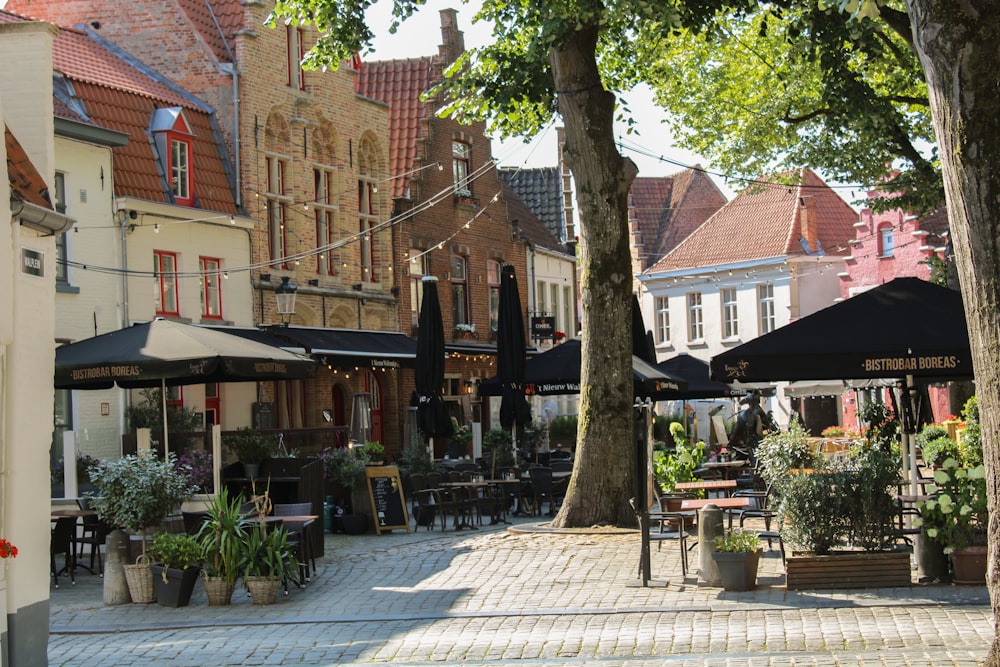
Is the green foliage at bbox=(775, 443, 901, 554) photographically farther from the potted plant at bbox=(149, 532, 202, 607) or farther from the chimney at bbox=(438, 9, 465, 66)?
the chimney at bbox=(438, 9, 465, 66)

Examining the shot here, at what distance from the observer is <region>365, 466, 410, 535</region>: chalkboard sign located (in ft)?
63.1

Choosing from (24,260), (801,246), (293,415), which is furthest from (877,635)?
(801,246)

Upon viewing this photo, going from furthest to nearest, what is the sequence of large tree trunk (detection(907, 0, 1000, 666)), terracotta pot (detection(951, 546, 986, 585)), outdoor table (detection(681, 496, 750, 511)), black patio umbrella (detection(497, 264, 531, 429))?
black patio umbrella (detection(497, 264, 531, 429))
outdoor table (detection(681, 496, 750, 511))
terracotta pot (detection(951, 546, 986, 585))
large tree trunk (detection(907, 0, 1000, 666))

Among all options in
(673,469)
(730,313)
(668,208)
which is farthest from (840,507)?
(668,208)

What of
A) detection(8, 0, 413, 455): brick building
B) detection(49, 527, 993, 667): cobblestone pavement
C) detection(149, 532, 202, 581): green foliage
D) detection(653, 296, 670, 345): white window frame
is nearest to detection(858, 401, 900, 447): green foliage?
detection(8, 0, 413, 455): brick building

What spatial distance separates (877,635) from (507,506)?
11926 mm

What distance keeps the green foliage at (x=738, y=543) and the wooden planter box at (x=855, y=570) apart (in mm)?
447

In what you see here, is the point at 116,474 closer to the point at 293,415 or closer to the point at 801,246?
the point at 293,415

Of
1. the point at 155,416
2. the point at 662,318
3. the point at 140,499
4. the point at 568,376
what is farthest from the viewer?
the point at 662,318

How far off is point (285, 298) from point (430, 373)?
264 inches

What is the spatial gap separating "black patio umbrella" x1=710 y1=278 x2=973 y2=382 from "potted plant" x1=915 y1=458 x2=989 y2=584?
142 cm

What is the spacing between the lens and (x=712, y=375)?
13727 millimetres

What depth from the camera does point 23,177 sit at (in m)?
9.80

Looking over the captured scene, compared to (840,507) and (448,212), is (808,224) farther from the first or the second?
(840,507)
